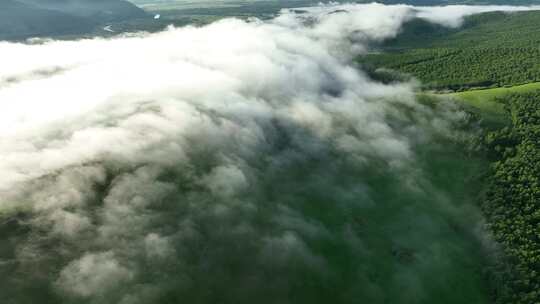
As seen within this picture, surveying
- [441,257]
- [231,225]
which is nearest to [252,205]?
[231,225]

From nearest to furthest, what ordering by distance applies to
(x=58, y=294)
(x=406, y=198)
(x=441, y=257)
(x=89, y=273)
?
(x=58, y=294), (x=89, y=273), (x=441, y=257), (x=406, y=198)

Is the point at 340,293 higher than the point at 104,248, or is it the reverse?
the point at 104,248

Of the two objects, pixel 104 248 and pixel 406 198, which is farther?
pixel 406 198

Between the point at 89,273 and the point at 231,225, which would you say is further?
the point at 231,225

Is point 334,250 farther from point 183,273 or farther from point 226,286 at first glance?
point 183,273

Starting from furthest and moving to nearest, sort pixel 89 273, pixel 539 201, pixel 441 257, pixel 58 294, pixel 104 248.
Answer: pixel 539 201
pixel 441 257
pixel 104 248
pixel 89 273
pixel 58 294

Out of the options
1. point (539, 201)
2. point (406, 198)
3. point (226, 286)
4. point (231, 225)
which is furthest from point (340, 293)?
point (539, 201)

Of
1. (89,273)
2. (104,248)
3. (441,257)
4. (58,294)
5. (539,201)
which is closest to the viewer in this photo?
(58,294)

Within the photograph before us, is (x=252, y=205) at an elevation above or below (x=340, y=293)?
above

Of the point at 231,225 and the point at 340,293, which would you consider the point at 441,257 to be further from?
the point at 231,225
